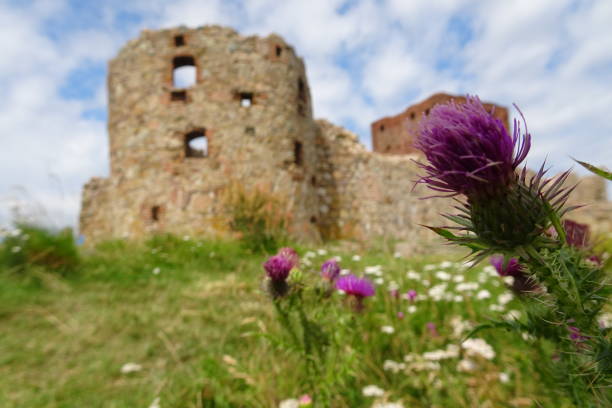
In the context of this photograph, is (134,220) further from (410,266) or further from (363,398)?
(363,398)

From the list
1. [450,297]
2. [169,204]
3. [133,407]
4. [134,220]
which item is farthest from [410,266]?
[134,220]

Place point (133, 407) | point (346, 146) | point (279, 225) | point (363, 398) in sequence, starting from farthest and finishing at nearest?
1. point (346, 146)
2. point (279, 225)
3. point (133, 407)
4. point (363, 398)

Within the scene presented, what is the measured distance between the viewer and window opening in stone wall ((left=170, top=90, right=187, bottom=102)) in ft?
27.7

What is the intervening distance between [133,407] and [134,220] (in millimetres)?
6842

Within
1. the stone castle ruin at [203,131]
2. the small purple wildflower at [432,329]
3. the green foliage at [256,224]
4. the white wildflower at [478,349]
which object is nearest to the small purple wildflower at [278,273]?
the white wildflower at [478,349]

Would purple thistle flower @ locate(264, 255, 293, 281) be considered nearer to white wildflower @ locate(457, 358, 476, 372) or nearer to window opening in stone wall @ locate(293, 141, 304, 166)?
white wildflower @ locate(457, 358, 476, 372)

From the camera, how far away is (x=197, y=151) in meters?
10.1

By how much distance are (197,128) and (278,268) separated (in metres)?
7.57

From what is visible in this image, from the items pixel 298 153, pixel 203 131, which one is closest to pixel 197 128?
pixel 203 131

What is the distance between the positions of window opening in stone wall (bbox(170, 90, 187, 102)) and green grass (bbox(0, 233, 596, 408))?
477 centimetres


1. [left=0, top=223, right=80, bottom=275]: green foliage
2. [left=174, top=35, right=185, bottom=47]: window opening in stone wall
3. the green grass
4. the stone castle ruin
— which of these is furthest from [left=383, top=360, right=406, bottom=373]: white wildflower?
[left=174, top=35, right=185, bottom=47]: window opening in stone wall

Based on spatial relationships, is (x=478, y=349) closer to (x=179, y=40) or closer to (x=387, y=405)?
(x=387, y=405)

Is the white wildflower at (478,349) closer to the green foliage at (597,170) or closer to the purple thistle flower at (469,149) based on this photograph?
the purple thistle flower at (469,149)

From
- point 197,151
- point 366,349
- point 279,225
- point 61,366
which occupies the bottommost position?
point 61,366
